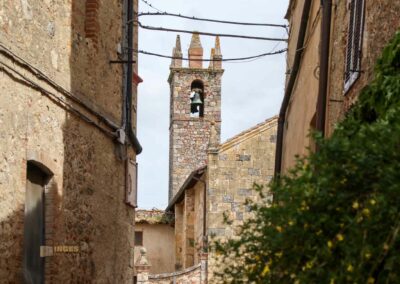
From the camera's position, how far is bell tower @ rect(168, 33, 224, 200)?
4747 cm

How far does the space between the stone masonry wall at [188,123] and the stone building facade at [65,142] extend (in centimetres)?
3252

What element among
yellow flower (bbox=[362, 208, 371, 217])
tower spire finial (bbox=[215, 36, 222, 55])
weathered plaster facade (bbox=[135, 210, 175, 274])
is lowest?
weathered plaster facade (bbox=[135, 210, 175, 274])

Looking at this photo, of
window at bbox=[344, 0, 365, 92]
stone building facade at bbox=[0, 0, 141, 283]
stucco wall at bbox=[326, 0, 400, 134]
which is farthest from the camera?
stone building facade at bbox=[0, 0, 141, 283]

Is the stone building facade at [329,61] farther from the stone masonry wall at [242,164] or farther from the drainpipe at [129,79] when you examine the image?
the stone masonry wall at [242,164]

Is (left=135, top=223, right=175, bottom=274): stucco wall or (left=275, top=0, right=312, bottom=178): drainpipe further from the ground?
(left=275, top=0, right=312, bottom=178): drainpipe

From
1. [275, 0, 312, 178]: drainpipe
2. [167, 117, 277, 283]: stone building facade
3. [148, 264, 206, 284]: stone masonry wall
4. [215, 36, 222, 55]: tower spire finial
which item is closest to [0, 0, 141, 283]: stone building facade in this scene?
A: [275, 0, 312, 178]: drainpipe

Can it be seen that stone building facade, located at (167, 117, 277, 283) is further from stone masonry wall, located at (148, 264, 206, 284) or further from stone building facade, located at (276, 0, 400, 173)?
stone building facade, located at (276, 0, 400, 173)

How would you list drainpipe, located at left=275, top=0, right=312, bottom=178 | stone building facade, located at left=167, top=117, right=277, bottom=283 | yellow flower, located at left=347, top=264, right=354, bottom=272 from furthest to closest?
stone building facade, located at left=167, top=117, right=277, bottom=283
drainpipe, located at left=275, top=0, right=312, bottom=178
yellow flower, located at left=347, top=264, right=354, bottom=272

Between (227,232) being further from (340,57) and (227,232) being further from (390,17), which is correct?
(390,17)

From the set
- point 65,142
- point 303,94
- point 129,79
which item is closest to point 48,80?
point 65,142

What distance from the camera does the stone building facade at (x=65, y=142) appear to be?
9453 mm

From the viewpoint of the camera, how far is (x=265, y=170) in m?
27.9

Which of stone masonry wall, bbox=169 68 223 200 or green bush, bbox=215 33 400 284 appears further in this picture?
stone masonry wall, bbox=169 68 223 200

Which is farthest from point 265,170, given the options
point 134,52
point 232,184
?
point 134,52
